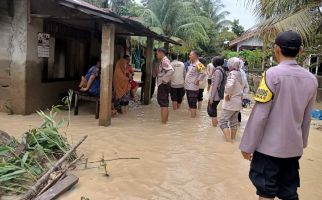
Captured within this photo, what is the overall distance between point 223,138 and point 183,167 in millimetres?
2381

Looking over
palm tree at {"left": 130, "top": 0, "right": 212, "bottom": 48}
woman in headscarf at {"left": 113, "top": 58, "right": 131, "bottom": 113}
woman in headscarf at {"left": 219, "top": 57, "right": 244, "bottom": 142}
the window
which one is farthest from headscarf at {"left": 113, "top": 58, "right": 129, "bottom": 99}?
palm tree at {"left": 130, "top": 0, "right": 212, "bottom": 48}

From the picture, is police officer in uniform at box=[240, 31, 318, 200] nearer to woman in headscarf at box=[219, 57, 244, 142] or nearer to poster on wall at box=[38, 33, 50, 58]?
woman in headscarf at box=[219, 57, 244, 142]

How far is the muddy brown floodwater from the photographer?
4.50m

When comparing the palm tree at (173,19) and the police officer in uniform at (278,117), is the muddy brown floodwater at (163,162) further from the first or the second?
the palm tree at (173,19)

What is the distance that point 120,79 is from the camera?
9.16 metres

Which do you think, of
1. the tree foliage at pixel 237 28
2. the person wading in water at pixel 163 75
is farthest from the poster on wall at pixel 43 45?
the tree foliage at pixel 237 28

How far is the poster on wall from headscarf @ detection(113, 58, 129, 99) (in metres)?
1.65

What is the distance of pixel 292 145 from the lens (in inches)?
121

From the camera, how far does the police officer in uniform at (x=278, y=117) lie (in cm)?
301

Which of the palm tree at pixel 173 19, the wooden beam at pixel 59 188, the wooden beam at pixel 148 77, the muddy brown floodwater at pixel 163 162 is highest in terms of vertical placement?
the palm tree at pixel 173 19

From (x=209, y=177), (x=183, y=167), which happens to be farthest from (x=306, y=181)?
(x=183, y=167)

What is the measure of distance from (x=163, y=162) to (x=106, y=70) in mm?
2923

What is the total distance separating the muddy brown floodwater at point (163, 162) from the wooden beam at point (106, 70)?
1.01 feet

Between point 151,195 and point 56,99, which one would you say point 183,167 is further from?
point 56,99
